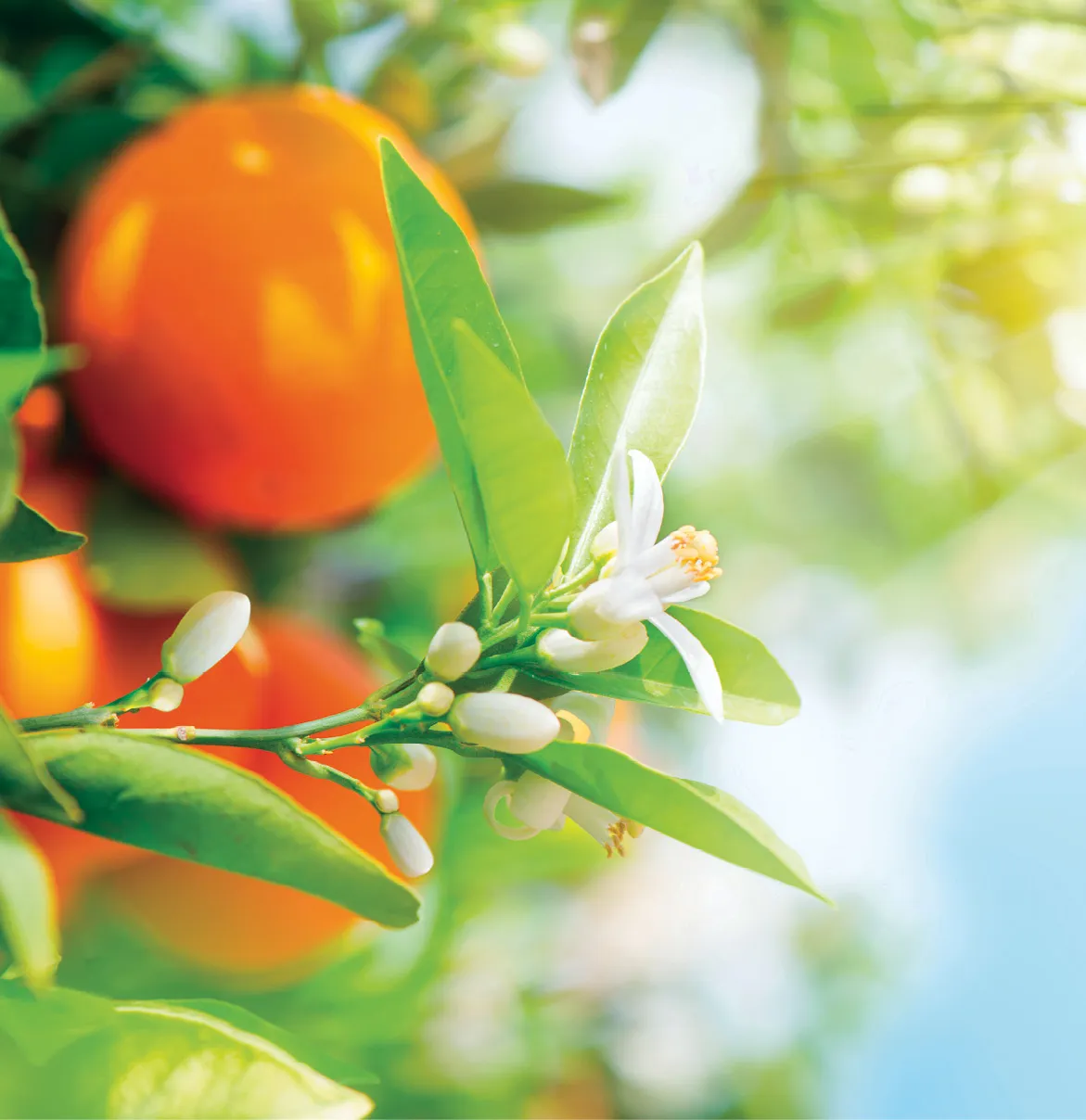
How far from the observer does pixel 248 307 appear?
47 centimetres

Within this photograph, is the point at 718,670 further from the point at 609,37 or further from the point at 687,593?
the point at 609,37

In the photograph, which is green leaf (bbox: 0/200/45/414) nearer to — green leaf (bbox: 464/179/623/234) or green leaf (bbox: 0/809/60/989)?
green leaf (bbox: 0/809/60/989)

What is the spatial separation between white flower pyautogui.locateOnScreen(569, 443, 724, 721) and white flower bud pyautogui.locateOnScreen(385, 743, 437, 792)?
0.21ft

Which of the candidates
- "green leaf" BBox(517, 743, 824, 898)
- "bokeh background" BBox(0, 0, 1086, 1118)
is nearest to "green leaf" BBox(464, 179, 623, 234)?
"bokeh background" BBox(0, 0, 1086, 1118)

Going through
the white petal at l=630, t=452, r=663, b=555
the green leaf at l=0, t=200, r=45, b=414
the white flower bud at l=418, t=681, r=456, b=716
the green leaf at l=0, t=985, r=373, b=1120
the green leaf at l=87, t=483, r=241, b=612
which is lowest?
the green leaf at l=87, t=483, r=241, b=612

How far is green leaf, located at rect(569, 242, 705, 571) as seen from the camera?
0.31 meters

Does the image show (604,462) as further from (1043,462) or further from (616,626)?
(1043,462)

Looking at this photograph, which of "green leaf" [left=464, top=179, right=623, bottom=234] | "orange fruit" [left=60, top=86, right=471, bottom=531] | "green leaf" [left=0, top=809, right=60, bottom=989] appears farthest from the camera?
"green leaf" [left=464, top=179, right=623, bottom=234]

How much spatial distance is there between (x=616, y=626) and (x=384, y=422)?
0.88 feet

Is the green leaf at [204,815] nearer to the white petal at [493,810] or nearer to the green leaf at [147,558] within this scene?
the white petal at [493,810]

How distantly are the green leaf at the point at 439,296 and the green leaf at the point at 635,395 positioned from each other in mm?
39

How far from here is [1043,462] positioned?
73 centimetres

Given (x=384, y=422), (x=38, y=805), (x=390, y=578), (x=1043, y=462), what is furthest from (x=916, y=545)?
(x=38, y=805)

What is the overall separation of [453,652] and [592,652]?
3 centimetres
